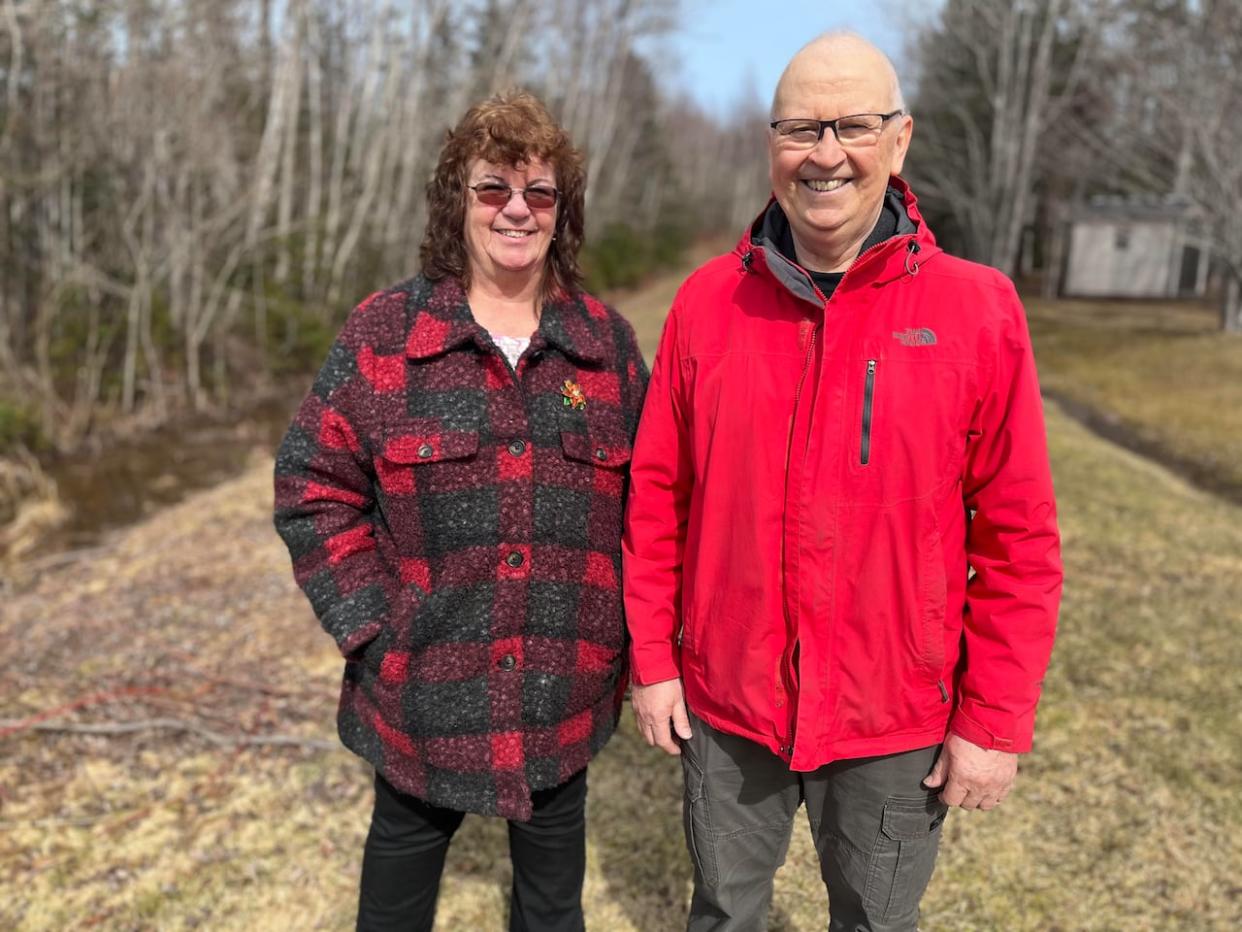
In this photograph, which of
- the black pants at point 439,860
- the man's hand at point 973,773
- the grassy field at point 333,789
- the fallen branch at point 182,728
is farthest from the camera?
the fallen branch at point 182,728

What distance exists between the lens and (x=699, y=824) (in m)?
1.74

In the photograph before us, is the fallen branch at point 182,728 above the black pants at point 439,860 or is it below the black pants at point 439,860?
below

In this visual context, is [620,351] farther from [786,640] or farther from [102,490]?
[102,490]

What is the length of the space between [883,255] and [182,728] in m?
3.21

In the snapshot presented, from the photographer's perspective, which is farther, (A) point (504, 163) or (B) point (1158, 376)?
(B) point (1158, 376)

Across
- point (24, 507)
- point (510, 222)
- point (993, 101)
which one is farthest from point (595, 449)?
point (993, 101)

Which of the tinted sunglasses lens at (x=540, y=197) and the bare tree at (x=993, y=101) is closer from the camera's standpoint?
the tinted sunglasses lens at (x=540, y=197)

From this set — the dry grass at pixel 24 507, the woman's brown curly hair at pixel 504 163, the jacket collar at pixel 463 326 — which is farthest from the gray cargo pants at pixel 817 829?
the dry grass at pixel 24 507

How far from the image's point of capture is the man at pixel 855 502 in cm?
145

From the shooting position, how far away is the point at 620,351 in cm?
193

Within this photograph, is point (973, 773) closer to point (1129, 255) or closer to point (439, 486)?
point (439, 486)

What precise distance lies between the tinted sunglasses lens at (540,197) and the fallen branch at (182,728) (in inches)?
93.1

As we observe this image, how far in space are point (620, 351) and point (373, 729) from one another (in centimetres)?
94

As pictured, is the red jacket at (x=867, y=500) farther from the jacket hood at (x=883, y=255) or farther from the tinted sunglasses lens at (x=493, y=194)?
the tinted sunglasses lens at (x=493, y=194)
